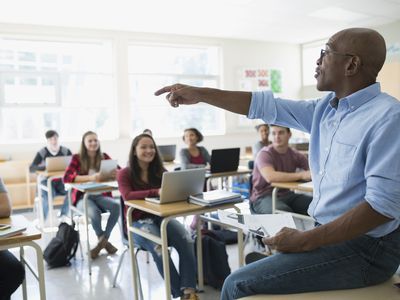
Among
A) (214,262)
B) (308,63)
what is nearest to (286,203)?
(214,262)

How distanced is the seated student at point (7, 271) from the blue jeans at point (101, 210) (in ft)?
5.13

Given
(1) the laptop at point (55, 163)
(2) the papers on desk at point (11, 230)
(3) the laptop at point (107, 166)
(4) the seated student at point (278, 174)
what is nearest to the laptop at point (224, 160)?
(4) the seated student at point (278, 174)

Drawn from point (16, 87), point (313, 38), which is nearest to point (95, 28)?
point (16, 87)

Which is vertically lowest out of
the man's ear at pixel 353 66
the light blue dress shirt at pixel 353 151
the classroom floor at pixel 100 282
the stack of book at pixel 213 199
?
the classroom floor at pixel 100 282

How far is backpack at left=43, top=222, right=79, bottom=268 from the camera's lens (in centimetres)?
356

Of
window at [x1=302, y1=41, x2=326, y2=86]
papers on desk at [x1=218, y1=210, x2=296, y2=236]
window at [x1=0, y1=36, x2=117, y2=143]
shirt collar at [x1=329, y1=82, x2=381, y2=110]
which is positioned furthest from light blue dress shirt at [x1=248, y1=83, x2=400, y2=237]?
window at [x1=302, y1=41, x2=326, y2=86]

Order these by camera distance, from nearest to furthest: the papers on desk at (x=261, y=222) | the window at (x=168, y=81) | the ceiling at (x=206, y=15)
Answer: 1. the papers on desk at (x=261, y=222)
2. the ceiling at (x=206, y=15)
3. the window at (x=168, y=81)

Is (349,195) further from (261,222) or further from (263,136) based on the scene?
(263,136)

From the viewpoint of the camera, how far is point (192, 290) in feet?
8.59

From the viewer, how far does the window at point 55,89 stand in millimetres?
6469

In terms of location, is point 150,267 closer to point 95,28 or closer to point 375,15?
point 95,28

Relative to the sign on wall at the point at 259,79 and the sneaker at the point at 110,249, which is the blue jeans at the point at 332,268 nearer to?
the sneaker at the point at 110,249

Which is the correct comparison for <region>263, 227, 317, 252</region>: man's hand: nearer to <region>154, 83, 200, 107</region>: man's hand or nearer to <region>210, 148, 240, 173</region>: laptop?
<region>154, 83, 200, 107</region>: man's hand

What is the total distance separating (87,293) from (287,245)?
216 centimetres
